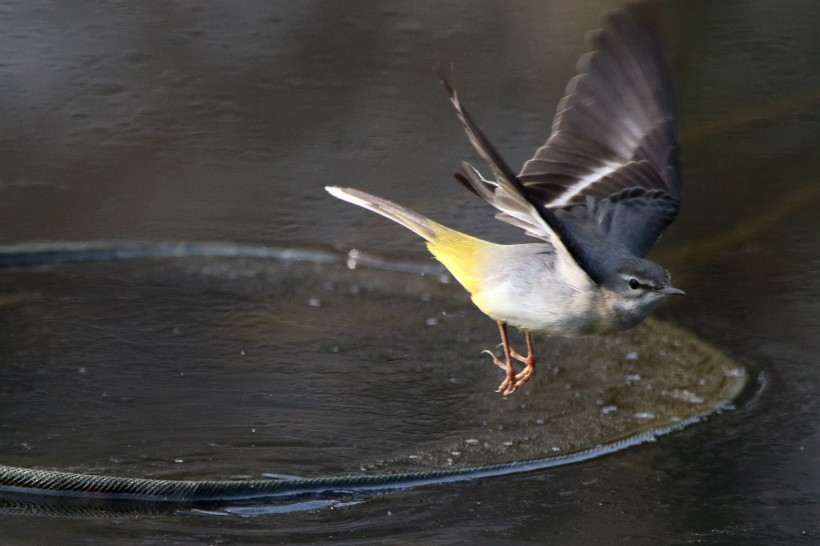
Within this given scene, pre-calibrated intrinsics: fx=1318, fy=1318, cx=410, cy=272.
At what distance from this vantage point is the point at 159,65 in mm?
8766

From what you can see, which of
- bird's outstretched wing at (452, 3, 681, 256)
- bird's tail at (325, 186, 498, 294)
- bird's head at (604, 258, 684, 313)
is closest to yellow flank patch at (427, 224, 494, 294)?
bird's tail at (325, 186, 498, 294)

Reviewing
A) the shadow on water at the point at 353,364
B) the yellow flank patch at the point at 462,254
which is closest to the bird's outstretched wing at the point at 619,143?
the yellow flank patch at the point at 462,254

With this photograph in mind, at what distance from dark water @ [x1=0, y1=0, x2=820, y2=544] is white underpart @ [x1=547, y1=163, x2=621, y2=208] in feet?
3.12

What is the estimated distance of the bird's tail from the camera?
15.3 feet

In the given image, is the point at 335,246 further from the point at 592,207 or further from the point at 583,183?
the point at 592,207

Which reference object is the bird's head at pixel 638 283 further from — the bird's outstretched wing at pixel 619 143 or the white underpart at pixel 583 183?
the white underpart at pixel 583 183

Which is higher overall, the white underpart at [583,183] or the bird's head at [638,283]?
the bird's head at [638,283]

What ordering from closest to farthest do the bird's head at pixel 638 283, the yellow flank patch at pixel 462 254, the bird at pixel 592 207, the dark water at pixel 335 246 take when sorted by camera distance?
the bird's head at pixel 638 283
the bird at pixel 592 207
the dark water at pixel 335 246
the yellow flank patch at pixel 462 254

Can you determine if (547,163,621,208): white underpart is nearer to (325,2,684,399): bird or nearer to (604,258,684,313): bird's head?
(325,2,684,399): bird

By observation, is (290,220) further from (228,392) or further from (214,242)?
(228,392)

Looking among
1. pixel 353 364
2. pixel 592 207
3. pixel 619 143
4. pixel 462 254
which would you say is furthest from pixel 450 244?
pixel 353 364

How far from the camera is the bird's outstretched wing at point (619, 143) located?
465 centimetres

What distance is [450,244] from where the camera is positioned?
15.7 feet

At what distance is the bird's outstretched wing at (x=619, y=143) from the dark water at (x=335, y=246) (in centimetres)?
91
